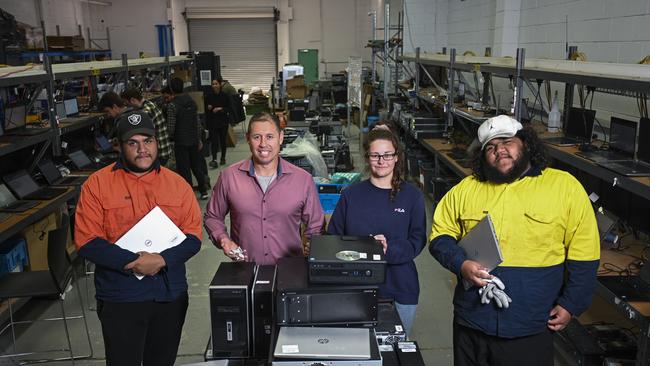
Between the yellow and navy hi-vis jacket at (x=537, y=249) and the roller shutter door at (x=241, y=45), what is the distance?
47.7 ft

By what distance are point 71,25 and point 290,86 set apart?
6834 mm

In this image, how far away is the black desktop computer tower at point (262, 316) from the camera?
69.0 inches

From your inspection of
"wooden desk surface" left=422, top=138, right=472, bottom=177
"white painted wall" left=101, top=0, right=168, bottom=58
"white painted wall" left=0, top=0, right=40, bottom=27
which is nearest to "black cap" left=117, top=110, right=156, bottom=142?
"wooden desk surface" left=422, top=138, right=472, bottom=177

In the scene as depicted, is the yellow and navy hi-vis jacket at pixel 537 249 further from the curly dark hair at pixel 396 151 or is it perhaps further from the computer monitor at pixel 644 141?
the computer monitor at pixel 644 141

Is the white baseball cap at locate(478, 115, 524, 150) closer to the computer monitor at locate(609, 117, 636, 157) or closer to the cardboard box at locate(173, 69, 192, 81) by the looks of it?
the computer monitor at locate(609, 117, 636, 157)

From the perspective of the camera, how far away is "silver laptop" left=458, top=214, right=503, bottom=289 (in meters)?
1.83

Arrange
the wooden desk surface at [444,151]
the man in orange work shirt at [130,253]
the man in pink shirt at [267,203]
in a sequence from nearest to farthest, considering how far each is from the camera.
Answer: the man in orange work shirt at [130,253] < the man in pink shirt at [267,203] < the wooden desk surface at [444,151]

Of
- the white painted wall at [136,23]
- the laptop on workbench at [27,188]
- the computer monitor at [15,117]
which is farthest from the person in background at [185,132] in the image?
the white painted wall at [136,23]

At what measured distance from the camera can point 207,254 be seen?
5.08m

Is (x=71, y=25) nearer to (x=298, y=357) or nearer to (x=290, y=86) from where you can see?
(x=290, y=86)

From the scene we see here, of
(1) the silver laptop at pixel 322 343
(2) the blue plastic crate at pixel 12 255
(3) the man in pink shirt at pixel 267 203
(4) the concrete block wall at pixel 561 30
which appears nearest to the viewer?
(1) the silver laptop at pixel 322 343

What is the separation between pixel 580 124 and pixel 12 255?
13.9 ft

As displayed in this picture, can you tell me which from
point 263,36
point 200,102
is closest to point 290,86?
point 200,102

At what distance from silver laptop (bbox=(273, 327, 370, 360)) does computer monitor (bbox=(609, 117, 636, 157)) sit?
8.19 feet
